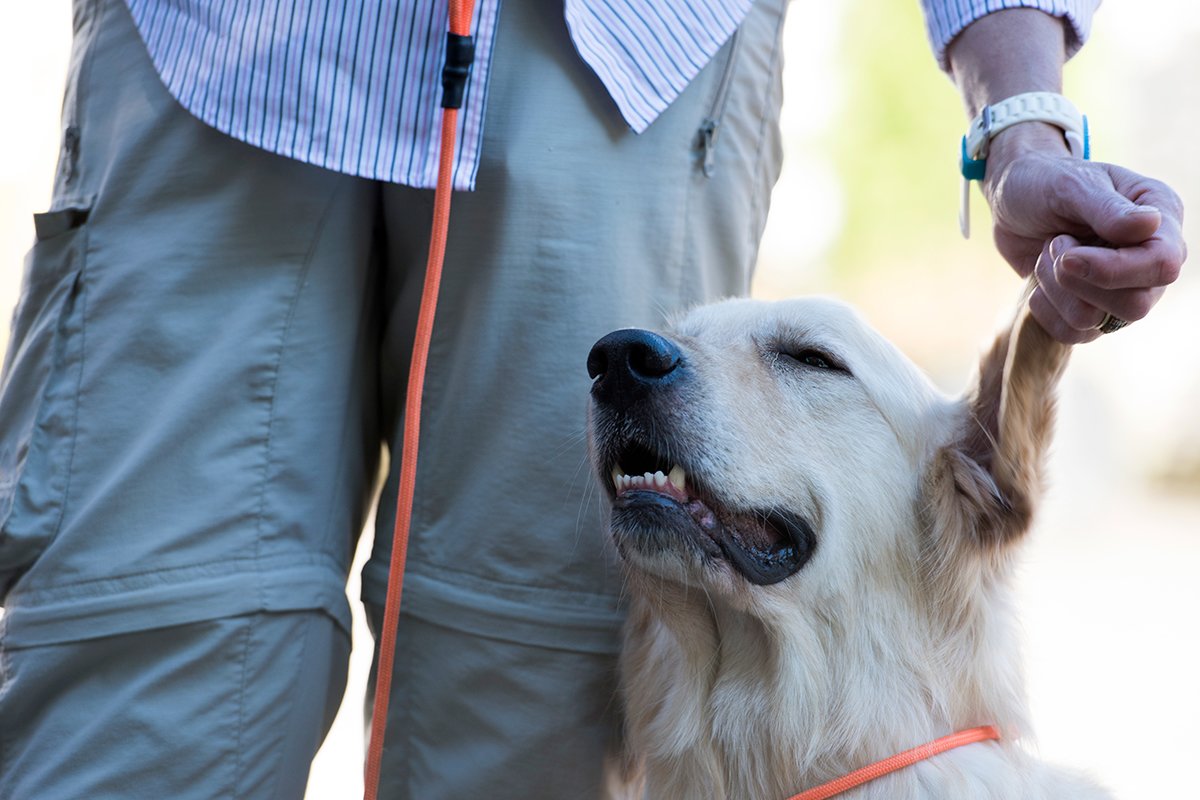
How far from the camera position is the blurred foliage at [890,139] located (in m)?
13.6

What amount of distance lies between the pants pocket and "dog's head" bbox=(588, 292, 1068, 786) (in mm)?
791

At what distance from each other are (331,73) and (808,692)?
1.19 meters

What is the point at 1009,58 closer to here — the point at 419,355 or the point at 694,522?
the point at 694,522

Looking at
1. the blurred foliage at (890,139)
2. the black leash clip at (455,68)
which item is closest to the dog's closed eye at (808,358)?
the black leash clip at (455,68)

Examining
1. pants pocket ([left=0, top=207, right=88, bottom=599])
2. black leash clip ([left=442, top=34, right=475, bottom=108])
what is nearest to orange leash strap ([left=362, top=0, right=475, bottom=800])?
black leash clip ([left=442, top=34, right=475, bottom=108])

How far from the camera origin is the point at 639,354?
1694 millimetres

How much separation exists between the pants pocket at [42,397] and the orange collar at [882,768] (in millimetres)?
1212

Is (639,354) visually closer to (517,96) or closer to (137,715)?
(517,96)

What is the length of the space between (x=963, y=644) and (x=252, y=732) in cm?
111

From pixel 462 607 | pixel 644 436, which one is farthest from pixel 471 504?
pixel 644 436

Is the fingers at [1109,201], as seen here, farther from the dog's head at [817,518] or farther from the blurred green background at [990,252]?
the blurred green background at [990,252]

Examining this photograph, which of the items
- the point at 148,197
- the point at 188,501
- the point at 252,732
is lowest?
the point at 252,732

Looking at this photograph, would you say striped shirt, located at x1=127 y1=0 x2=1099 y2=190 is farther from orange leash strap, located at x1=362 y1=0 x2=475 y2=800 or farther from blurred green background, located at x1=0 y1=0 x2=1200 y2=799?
blurred green background, located at x1=0 y1=0 x2=1200 y2=799

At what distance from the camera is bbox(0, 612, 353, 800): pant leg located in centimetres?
166
